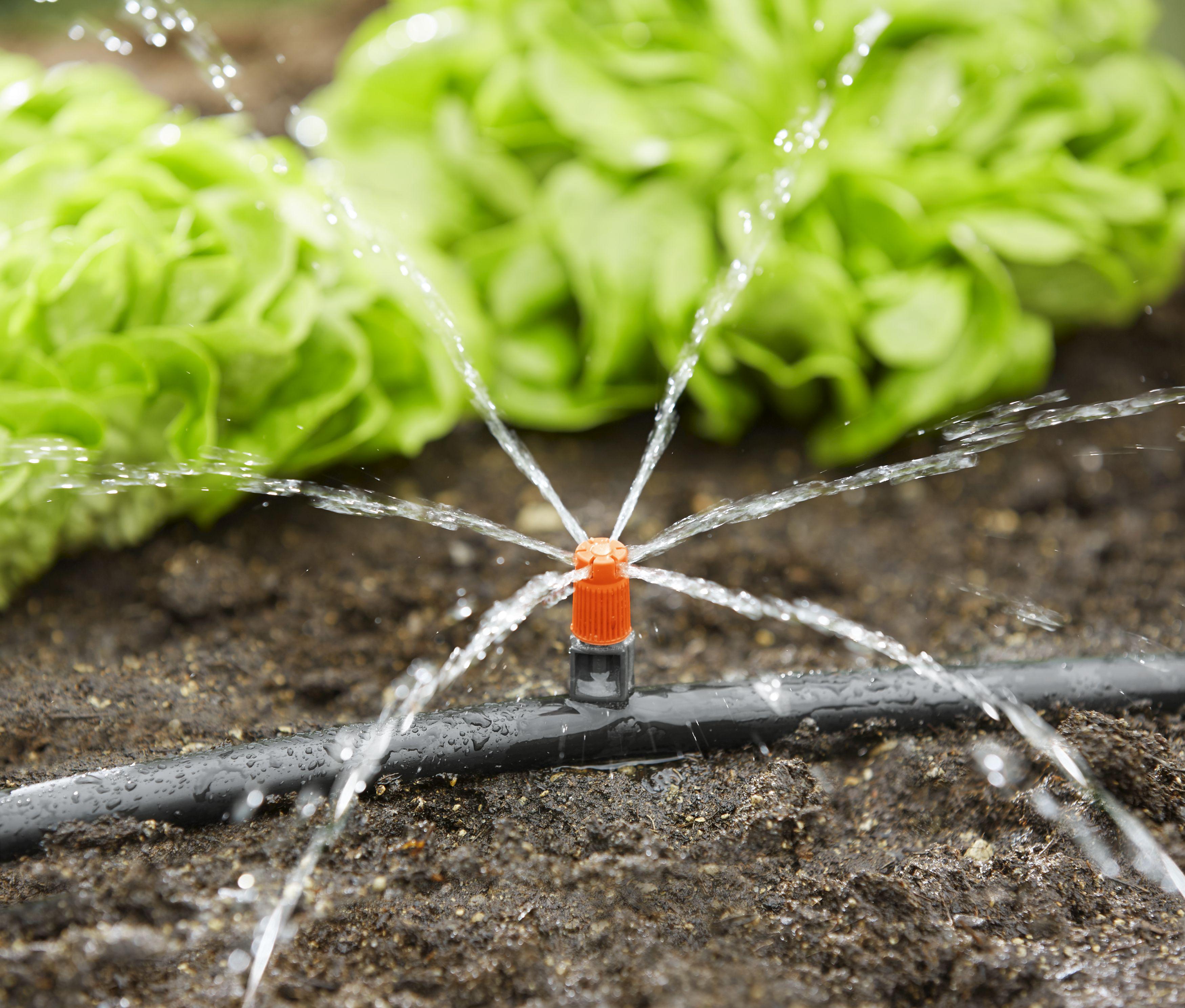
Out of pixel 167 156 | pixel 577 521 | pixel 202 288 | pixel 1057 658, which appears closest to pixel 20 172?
pixel 167 156

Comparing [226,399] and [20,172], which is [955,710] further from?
[20,172]

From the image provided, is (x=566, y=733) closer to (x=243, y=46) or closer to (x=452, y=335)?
(x=452, y=335)

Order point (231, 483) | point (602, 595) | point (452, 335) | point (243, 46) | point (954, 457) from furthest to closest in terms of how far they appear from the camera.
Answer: point (243, 46) → point (954, 457) → point (452, 335) → point (231, 483) → point (602, 595)

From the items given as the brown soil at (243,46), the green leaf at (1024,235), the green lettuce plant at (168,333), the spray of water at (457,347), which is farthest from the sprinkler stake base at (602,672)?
the brown soil at (243,46)

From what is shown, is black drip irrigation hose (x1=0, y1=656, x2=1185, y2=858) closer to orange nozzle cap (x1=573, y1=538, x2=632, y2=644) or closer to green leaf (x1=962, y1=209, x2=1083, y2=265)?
orange nozzle cap (x1=573, y1=538, x2=632, y2=644)

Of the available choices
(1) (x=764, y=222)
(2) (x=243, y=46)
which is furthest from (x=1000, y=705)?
(2) (x=243, y=46)

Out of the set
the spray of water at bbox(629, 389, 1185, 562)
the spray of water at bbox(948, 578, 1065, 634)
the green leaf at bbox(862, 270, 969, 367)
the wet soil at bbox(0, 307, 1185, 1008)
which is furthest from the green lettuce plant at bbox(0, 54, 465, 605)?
the spray of water at bbox(948, 578, 1065, 634)

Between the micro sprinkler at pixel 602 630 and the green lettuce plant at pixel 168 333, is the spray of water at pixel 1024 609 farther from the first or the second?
the green lettuce plant at pixel 168 333
